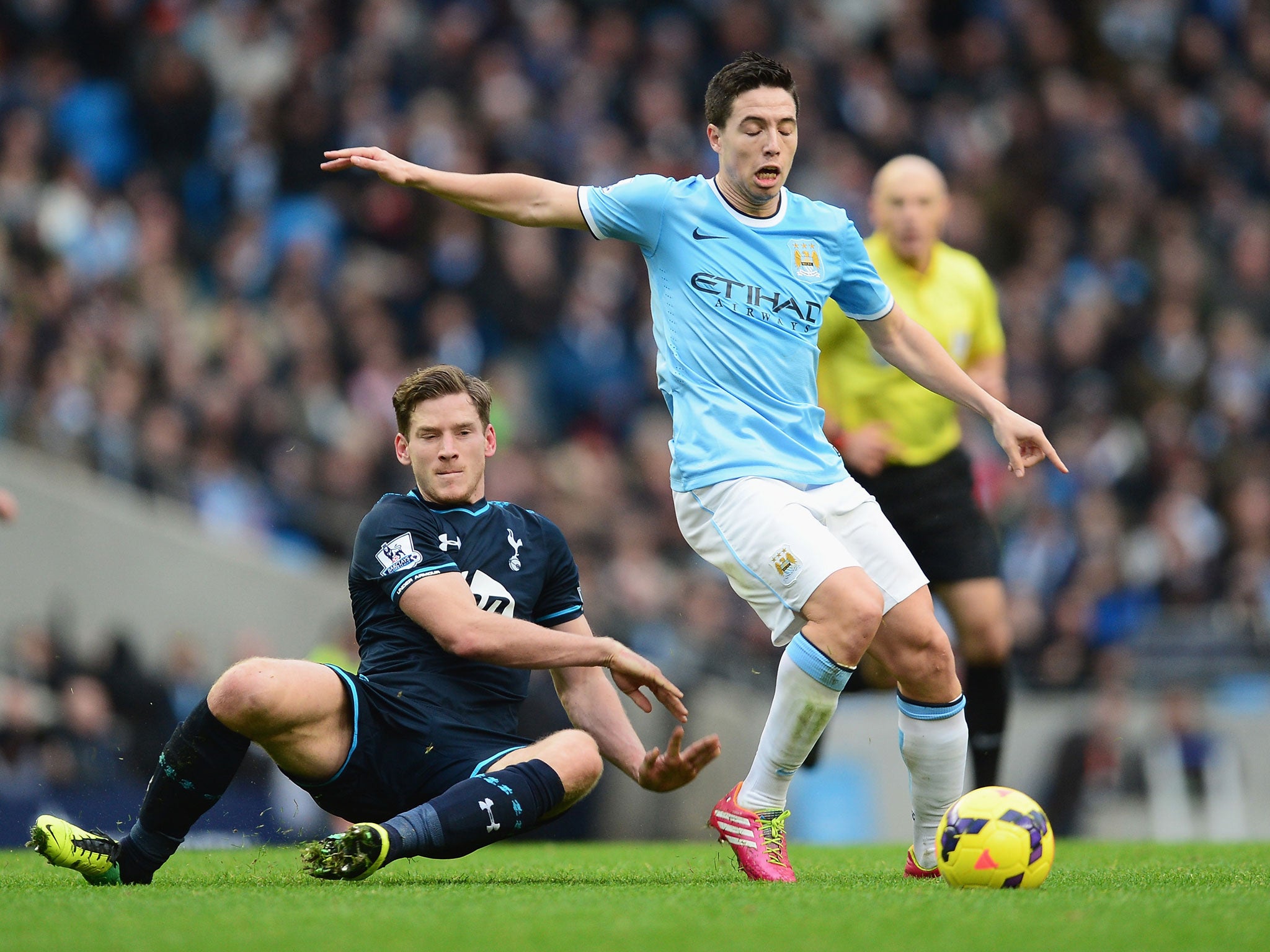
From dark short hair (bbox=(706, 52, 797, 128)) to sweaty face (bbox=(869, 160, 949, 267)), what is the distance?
148 cm

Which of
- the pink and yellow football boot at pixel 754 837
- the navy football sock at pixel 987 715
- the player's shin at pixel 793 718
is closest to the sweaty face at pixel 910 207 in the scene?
the navy football sock at pixel 987 715

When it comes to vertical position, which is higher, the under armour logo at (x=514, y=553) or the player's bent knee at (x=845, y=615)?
the under armour logo at (x=514, y=553)

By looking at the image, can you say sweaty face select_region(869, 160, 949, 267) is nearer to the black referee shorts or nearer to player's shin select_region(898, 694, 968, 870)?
the black referee shorts

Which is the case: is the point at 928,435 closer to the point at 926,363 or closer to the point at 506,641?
the point at 926,363

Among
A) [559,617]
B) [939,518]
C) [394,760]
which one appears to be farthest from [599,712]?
[939,518]

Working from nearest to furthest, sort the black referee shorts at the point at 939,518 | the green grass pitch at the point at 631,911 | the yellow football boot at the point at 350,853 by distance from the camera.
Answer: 1. the green grass pitch at the point at 631,911
2. the yellow football boot at the point at 350,853
3. the black referee shorts at the point at 939,518

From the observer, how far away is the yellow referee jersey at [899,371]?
649cm

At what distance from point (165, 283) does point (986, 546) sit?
813 cm

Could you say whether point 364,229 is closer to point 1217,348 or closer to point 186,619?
point 186,619

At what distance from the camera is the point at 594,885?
194 inches

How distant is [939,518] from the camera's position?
646 centimetres

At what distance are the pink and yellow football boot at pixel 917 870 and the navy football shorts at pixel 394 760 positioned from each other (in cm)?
137

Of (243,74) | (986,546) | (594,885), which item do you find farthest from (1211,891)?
(243,74)

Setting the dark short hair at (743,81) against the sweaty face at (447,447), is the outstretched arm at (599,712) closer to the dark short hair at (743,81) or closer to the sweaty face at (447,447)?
the sweaty face at (447,447)
